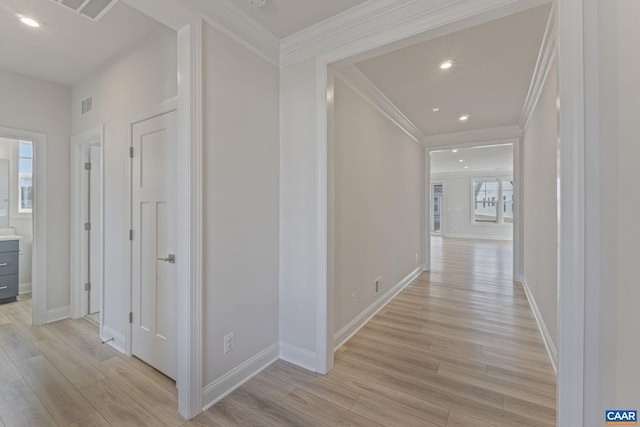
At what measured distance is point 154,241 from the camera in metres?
2.09

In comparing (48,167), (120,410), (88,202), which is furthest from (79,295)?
(120,410)

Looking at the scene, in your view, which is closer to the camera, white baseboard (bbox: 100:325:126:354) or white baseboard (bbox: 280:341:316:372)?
white baseboard (bbox: 280:341:316:372)

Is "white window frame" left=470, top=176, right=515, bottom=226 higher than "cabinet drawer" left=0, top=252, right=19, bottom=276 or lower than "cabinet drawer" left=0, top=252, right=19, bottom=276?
higher

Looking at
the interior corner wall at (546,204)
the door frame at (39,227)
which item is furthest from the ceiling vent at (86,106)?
the interior corner wall at (546,204)

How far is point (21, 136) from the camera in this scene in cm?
281

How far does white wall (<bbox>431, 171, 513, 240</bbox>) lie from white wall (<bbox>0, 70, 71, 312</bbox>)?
1176cm

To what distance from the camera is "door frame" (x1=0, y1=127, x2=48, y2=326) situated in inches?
113

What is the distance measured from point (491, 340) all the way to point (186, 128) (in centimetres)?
327

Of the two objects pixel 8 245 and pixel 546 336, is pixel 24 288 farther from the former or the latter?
pixel 546 336

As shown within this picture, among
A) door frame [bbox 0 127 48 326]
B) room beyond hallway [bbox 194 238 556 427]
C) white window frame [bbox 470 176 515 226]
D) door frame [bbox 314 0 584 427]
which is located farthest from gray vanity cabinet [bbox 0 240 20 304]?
white window frame [bbox 470 176 515 226]

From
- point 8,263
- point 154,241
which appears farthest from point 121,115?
point 8,263

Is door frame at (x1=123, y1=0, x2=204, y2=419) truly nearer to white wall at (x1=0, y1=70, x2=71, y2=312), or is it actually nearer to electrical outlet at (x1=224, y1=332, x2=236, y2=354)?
electrical outlet at (x1=224, y1=332, x2=236, y2=354)

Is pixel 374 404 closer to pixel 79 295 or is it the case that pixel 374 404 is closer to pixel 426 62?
pixel 426 62

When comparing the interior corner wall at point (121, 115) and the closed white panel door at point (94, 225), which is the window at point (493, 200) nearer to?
the interior corner wall at point (121, 115)
